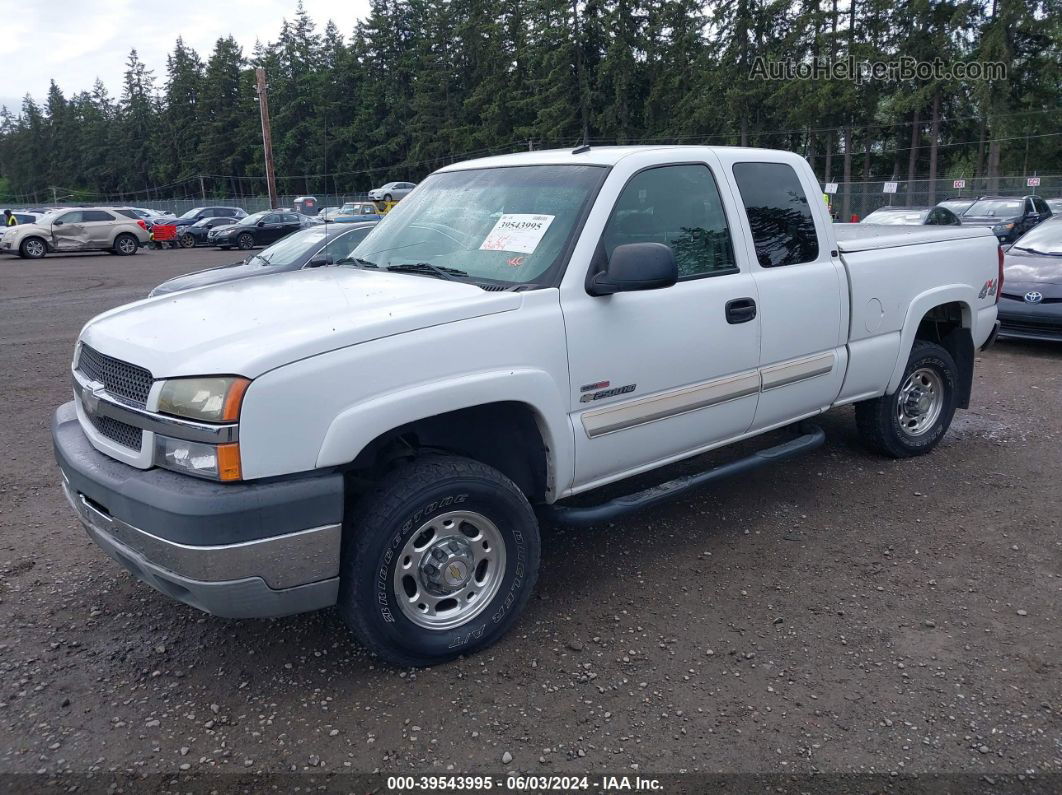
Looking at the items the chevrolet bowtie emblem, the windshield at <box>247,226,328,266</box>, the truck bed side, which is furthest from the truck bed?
the windshield at <box>247,226,328,266</box>

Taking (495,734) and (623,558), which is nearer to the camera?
(495,734)

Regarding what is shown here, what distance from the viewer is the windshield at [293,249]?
10164mm

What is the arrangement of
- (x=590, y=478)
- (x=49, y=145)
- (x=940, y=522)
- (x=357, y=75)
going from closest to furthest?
1. (x=590, y=478)
2. (x=940, y=522)
3. (x=357, y=75)
4. (x=49, y=145)

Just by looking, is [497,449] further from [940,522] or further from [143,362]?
[940,522]

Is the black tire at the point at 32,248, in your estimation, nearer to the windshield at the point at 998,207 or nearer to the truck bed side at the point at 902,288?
the windshield at the point at 998,207

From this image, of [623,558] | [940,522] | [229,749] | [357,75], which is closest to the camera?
[229,749]

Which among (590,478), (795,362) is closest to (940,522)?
(795,362)

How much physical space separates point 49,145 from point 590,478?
135 metres

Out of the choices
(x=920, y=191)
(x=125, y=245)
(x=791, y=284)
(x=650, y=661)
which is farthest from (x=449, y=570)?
(x=920, y=191)

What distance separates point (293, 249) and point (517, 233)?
7342mm

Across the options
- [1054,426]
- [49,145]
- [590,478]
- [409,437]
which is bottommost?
[1054,426]

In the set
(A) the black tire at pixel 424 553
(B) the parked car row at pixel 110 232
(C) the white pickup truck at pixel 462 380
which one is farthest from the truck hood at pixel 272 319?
(B) the parked car row at pixel 110 232

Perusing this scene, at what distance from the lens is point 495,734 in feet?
9.82

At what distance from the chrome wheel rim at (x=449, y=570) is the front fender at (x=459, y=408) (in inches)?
16.1
